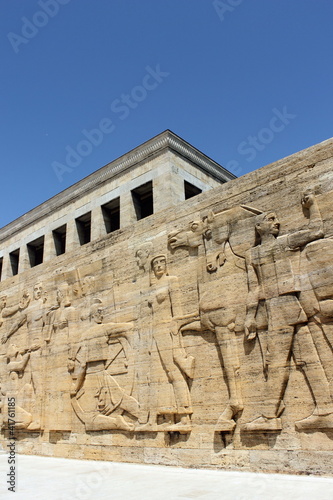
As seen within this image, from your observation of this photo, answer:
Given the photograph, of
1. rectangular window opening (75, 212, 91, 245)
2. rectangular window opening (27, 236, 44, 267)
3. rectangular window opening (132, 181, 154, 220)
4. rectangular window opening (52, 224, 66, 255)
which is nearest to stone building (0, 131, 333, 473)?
rectangular window opening (132, 181, 154, 220)

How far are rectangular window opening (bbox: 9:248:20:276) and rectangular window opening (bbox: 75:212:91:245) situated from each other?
3624 mm

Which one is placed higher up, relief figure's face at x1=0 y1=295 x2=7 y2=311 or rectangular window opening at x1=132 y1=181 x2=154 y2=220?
rectangular window opening at x1=132 y1=181 x2=154 y2=220

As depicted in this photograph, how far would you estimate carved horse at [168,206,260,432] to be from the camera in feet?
23.6

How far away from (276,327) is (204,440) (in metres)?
2.25


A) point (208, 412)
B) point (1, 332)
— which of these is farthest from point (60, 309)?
point (208, 412)

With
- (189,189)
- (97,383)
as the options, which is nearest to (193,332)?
(97,383)

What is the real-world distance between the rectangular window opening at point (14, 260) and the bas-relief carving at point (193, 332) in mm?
7152

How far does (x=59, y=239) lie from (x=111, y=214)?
8.47 feet

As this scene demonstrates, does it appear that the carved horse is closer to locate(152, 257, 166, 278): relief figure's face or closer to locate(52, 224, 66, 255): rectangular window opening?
locate(152, 257, 166, 278): relief figure's face

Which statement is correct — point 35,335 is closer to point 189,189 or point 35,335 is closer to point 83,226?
point 83,226

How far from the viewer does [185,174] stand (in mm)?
13430

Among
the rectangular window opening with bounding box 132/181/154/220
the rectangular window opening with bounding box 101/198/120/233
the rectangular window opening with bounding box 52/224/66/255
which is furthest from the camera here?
the rectangular window opening with bounding box 52/224/66/255

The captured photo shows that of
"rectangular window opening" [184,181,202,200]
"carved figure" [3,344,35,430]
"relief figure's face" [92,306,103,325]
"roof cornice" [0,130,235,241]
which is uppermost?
"roof cornice" [0,130,235,241]

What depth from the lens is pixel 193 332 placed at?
805 centimetres
